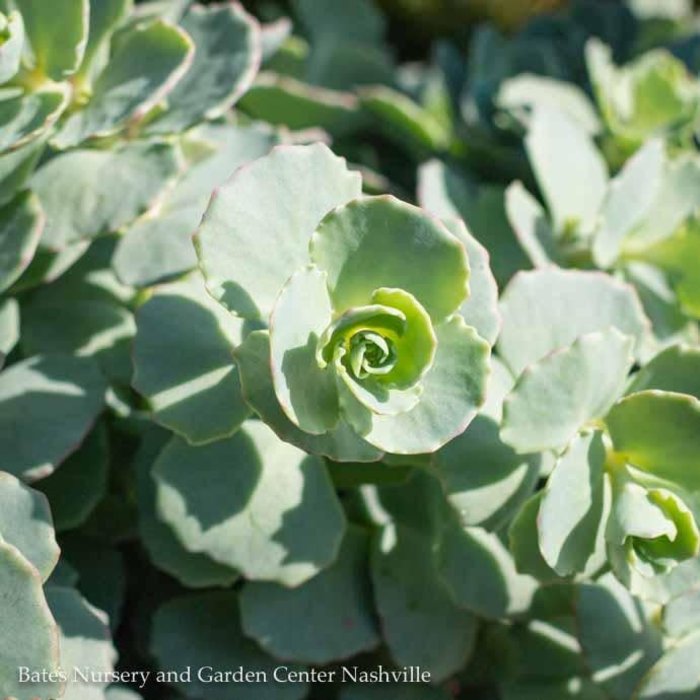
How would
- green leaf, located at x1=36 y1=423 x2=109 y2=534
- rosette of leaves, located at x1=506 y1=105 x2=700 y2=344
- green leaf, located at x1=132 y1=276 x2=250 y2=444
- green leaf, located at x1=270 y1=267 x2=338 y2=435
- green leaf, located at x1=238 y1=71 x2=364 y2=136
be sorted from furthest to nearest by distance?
green leaf, located at x1=238 y1=71 x2=364 y2=136 → rosette of leaves, located at x1=506 y1=105 x2=700 y2=344 → green leaf, located at x1=36 y1=423 x2=109 y2=534 → green leaf, located at x1=132 y1=276 x2=250 y2=444 → green leaf, located at x1=270 y1=267 x2=338 y2=435

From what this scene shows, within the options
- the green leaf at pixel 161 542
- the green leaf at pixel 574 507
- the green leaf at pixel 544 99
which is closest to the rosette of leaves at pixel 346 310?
the green leaf at pixel 574 507

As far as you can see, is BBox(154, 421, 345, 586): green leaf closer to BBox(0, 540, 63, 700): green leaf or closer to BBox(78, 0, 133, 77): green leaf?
BBox(0, 540, 63, 700): green leaf

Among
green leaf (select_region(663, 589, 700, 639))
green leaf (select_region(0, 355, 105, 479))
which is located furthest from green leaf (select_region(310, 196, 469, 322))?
green leaf (select_region(663, 589, 700, 639))

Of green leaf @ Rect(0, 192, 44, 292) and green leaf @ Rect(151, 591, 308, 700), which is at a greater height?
green leaf @ Rect(0, 192, 44, 292)

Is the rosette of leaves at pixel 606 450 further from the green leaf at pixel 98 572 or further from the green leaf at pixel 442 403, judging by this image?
the green leaf at pixel 98 572

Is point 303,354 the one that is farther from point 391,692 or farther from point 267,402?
point 391,692

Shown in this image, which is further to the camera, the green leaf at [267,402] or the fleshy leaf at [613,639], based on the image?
the fleshy leaf at [613,639]

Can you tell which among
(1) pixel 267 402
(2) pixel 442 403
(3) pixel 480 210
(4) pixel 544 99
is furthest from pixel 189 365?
(4) pixel 544 99
